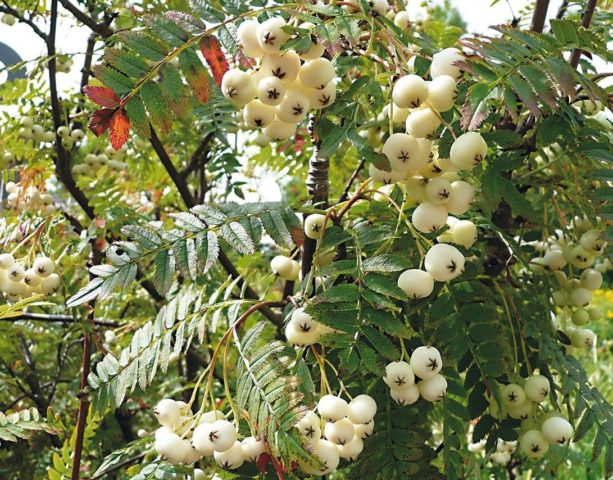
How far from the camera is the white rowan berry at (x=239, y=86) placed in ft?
2.59

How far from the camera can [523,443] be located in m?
1.03

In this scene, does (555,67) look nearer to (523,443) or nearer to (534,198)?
(523,443)

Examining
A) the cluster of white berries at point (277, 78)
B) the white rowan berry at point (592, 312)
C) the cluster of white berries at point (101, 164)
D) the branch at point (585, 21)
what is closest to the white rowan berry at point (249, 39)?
the cluster of white berries at point (277, 78)

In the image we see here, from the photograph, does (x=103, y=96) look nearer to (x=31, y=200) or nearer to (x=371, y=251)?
(x=371, y=251)

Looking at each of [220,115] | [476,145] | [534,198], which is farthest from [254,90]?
[534,198]

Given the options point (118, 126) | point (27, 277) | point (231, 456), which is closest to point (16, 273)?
point (27, 277)

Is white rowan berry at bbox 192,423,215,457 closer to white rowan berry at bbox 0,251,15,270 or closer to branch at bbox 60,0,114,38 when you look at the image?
white rowan berry at bbox 0,251,15,270

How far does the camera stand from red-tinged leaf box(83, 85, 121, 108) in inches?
32.0

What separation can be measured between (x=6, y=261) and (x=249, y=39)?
76cm

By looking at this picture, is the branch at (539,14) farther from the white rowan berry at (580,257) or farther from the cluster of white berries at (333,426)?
the cluster of white berries at (333,426)

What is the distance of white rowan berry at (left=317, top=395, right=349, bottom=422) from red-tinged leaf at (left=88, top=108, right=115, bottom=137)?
0.41 metres

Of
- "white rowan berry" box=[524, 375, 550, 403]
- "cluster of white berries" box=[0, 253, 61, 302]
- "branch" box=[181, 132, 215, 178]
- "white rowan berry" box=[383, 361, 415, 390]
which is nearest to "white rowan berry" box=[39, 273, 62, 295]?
"cluster of white berries" box=[0, 253, 61, 302]

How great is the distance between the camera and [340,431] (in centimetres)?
80

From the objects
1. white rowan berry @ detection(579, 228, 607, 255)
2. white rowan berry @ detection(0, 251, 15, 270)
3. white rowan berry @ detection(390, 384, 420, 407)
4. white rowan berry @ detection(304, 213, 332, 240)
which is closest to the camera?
white rowan berry @ detection(390, 384, 420, 407)
